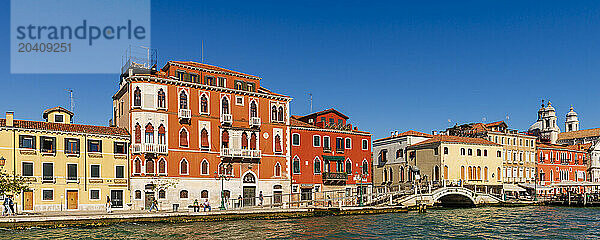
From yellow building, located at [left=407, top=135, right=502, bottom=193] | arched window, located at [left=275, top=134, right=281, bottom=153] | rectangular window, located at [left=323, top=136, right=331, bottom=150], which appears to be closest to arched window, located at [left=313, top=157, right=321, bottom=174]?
rectangular window, located at [left=323, top=136, right=331, bottom=150]

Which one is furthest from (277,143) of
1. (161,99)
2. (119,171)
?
(119,171)

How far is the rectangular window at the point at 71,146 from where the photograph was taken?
44875 mm

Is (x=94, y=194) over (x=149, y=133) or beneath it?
beneath

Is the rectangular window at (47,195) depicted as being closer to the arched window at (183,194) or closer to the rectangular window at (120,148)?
the rectangular window at (120,148)

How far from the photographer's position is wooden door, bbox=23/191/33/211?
140ft

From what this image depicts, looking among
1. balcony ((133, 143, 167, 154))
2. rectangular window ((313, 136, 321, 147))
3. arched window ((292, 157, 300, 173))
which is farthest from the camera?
rectangular window ((313, 136, 321, 147))

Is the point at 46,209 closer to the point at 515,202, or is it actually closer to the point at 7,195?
the point at 7,195

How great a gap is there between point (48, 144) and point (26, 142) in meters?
1.54

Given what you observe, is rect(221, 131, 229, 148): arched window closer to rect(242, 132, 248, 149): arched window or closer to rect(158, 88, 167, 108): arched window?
rect(242, 132, 248, 149): arched window

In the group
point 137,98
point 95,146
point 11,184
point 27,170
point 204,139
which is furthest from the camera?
point 204,139

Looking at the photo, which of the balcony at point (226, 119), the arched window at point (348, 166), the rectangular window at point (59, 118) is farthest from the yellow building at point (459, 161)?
the rectangular window at point (59, 118)

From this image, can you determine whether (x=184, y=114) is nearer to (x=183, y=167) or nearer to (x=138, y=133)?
(x=138, y=133)

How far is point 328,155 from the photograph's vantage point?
58.5 m

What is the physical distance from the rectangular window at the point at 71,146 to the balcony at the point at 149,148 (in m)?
4.25
